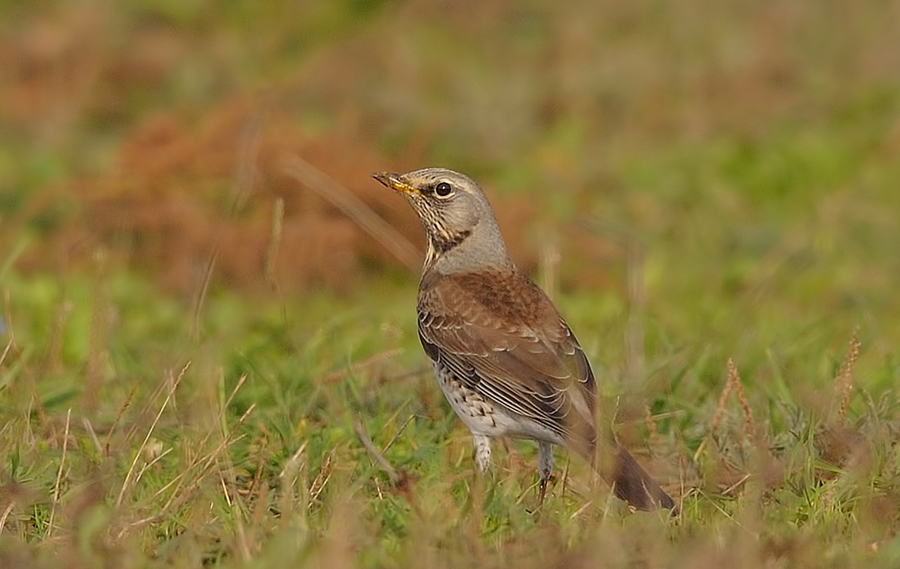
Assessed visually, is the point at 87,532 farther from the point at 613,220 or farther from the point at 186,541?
the point at 613,220

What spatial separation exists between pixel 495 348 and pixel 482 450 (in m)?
0.40

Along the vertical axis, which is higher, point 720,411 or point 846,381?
point 846,381

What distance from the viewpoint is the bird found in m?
6.18

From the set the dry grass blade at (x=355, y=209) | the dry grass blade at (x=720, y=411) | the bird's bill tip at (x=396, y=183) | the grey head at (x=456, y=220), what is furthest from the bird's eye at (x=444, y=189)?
the dry grass blade at (x=720, y=411)

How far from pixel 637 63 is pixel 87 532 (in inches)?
421

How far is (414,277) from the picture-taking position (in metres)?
11.0

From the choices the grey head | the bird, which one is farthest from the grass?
the grey head

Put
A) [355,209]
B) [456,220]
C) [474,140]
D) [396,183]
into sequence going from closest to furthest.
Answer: [456,220], [396,183], [355,209], [474,140]

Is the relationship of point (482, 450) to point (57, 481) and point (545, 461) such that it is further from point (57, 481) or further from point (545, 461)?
point (57, 481)

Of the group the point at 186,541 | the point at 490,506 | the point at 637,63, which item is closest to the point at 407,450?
the point at 490,506

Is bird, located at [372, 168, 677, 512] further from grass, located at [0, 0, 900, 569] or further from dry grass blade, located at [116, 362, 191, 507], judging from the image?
dry grass blade, located at [116, 362, 191, 507]

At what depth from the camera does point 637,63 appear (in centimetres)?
1515

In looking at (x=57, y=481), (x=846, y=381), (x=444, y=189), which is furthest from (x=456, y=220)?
(x=57, y=481)

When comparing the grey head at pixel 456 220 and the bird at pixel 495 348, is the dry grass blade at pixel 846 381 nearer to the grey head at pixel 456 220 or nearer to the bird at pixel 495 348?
the bird at pixel 495 348
